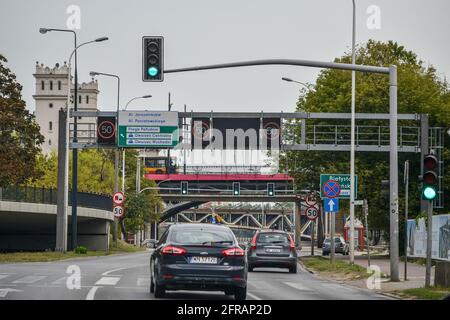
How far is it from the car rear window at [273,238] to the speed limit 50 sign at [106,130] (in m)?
15.8

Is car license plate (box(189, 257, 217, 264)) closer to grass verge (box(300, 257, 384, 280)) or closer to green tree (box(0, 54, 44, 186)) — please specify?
grass verge (box(300, 257, 384, 280))

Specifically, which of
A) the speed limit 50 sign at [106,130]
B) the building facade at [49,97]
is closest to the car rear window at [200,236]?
the speed limit 50 sign at [106,130]

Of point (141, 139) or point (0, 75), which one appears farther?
point (0, 75)

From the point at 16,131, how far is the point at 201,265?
51499mm

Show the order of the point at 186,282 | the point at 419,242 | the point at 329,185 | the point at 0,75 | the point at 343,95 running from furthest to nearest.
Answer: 1. the point at 0,75
2. the point at 343,95
3. the point at 419,242
4. the point at 329,185
5. the point at 186,282

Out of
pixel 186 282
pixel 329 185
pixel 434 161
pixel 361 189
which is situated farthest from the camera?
pixel 361 189

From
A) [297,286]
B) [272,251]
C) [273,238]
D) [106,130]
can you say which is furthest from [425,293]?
[106,130]

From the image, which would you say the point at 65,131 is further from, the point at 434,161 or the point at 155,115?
the point at 434,161

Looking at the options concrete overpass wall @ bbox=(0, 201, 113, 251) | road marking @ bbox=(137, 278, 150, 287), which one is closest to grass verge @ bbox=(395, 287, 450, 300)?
road marking @ bbox=(137, 278, 150, 287)

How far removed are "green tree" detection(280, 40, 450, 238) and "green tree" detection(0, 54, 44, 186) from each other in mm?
16441

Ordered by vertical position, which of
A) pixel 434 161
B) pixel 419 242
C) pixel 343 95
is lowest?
pixel 419 242

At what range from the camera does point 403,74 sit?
6103cm

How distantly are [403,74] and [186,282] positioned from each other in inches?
1690
